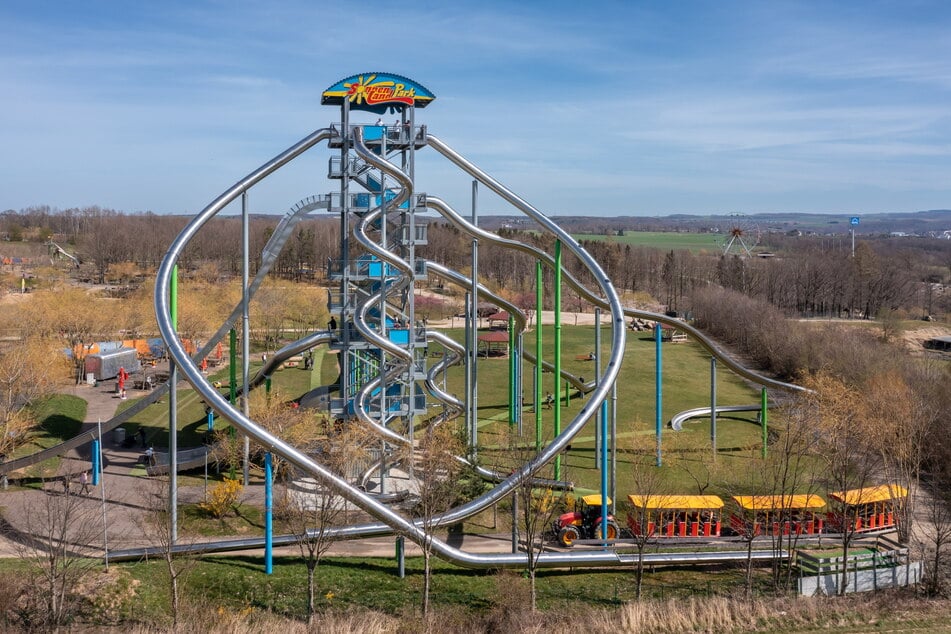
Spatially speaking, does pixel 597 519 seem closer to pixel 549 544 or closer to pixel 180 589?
pixel 549 544

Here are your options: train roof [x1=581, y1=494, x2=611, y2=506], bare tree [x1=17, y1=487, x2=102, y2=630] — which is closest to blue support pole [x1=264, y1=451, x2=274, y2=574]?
bare tree [x1=17, y1=487, x2=102, y2=630]

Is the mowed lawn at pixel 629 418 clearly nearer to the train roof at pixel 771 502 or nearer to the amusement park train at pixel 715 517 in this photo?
the amusement park train at pixel 715 517

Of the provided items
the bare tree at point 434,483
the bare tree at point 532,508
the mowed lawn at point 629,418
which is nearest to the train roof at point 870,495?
the mowed lawn at point 629,418

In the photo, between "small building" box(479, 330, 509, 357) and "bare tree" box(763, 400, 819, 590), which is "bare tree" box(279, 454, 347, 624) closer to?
"bare tree" box(763, 400, 819, 590)

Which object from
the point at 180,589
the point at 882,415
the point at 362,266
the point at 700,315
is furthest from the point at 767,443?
the point at 700,315

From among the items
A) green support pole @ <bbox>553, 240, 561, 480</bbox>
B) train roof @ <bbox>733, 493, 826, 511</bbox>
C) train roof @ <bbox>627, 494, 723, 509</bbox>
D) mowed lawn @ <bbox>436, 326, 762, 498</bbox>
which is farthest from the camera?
mowed lawn @ <bbox>436, 326, 762, 498</bbox>

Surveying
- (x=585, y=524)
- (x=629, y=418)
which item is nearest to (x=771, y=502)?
(x=585, y=524)

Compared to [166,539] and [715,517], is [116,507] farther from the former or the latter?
[715,517]
